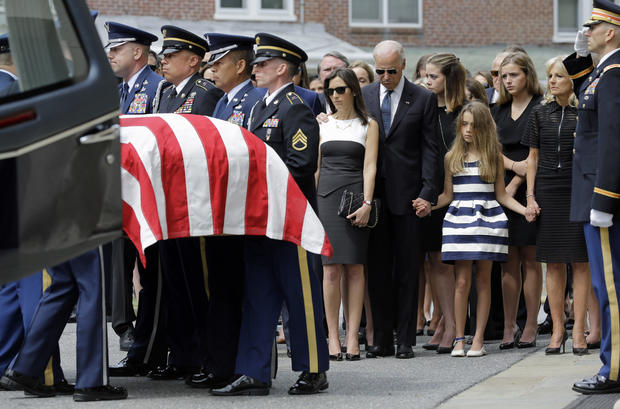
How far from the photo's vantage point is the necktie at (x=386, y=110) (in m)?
9.71

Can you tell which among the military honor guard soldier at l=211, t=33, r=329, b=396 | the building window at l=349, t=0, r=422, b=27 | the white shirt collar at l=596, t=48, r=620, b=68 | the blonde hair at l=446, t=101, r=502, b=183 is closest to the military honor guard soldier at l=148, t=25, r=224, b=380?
the military honor guard soldier at l=211, t=33, r=329, b=396

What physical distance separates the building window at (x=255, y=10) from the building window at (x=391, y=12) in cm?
160

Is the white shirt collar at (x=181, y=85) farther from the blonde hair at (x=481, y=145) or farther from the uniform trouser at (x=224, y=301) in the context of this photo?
the blonde hair at (x=481, y=145)

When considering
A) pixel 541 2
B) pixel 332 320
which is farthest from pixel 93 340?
pixel 541 2

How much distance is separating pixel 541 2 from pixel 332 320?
729 inches

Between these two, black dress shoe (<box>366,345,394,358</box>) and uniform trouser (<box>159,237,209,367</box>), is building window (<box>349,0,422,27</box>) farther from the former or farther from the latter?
uniform trouser (<box>159,237,209,367</box>)

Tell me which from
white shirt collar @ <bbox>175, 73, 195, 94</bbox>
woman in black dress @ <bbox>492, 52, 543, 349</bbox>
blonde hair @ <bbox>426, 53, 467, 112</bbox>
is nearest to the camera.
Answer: white shirt collar @ <bbox>175, 73, 195, 94</bbox>

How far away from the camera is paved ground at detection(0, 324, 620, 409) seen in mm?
7062

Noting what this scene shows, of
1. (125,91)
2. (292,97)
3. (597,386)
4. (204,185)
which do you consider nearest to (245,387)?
(204,185)

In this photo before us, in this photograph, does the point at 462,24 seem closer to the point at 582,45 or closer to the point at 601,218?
the point at 582,45

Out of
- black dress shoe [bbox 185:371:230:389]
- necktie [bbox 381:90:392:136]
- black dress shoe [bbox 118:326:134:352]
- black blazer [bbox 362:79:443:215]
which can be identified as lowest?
black dress shoe [bbox 118:326:134:352]

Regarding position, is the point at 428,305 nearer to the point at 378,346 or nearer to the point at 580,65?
the point at 378,346

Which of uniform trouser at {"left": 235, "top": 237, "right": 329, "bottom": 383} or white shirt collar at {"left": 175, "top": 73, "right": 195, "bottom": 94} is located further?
white shirt collar at {"left": 175, "top": 73, "right": 195, "bottom": 94}

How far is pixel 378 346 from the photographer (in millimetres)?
9453
